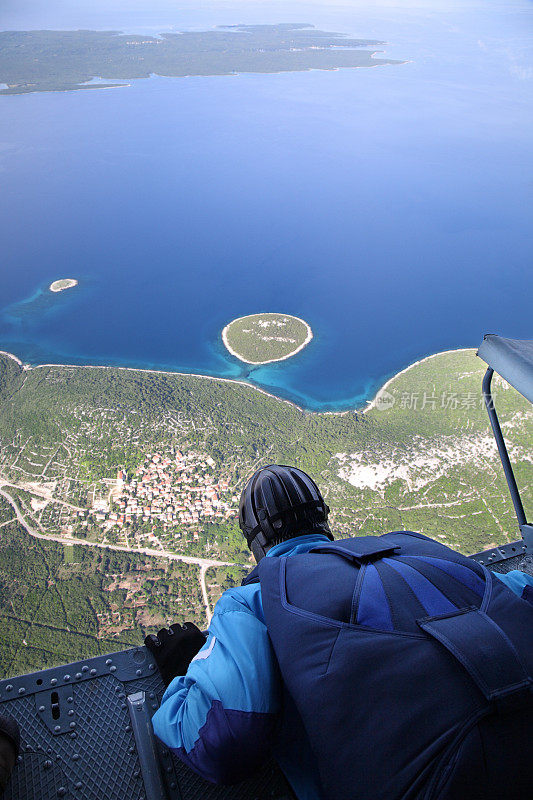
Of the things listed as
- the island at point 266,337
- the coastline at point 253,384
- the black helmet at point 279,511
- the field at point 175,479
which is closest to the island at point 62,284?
the coastline at point 253,384

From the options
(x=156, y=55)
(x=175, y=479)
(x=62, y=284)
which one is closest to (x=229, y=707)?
(x=175, y=479)

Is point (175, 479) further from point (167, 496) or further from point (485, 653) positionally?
point (485, 653)

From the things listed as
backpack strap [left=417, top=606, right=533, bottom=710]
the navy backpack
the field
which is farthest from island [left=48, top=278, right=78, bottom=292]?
backpack strap [left=417, top=606, right=533, bottom=710]

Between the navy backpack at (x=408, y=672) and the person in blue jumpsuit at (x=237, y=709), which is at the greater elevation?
the navy backpack at (x=408, y=672)

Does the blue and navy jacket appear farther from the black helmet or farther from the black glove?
the black helmet

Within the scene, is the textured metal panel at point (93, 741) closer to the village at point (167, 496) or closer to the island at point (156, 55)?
the village at point (167, 496)

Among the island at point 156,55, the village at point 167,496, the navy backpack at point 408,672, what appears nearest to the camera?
the navy backpack at point 408,672

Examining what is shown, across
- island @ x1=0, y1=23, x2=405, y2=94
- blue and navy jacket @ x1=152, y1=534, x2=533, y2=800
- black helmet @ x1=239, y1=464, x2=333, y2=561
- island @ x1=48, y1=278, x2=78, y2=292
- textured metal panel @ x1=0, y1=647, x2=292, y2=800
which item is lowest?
island @ x1=48, y1=278, x2=78, y2=292
